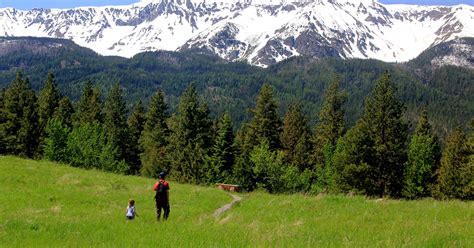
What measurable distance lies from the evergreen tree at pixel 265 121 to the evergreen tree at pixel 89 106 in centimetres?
2387

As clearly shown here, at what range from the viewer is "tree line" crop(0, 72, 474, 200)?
5400 centimetres

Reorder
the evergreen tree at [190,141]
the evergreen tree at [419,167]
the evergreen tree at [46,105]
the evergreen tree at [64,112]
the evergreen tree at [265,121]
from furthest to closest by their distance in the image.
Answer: the evergreen tree at [64,112] < the evergreen tree at [46,105] < the evergreen tree at [265,121] < the evergreen tree at [190,141] < the evergreen tree at [419,167]

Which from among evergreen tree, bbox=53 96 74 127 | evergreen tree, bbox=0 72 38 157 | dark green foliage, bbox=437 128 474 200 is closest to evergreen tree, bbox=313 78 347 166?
dark green foliage, bbox=437 128 474 200

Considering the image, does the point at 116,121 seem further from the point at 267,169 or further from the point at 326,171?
the point at 326,171

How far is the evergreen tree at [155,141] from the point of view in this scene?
66.7m

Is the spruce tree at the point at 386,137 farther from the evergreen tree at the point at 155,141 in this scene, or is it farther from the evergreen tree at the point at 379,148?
the evergreen tree at the point at 155,141

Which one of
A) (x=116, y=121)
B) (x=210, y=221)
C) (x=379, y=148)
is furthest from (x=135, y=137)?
(x=210, y=221)

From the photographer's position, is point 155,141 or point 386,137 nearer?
point 386,137

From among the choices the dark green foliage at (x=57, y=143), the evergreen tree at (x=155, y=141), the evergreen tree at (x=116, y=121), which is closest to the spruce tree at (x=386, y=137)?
the evergreen tree at (x=155, y=141)

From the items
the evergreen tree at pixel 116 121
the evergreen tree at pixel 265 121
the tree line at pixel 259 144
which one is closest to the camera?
the tree line at pixel 259 144

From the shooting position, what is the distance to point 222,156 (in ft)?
208

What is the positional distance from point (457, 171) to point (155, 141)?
127ft

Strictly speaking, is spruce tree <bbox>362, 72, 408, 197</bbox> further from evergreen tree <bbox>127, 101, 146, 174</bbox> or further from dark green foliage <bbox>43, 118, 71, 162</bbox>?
dark green foliage <bbox>43, 118, 71, 162</bbox>

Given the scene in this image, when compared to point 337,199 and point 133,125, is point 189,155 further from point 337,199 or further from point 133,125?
point 337,199
